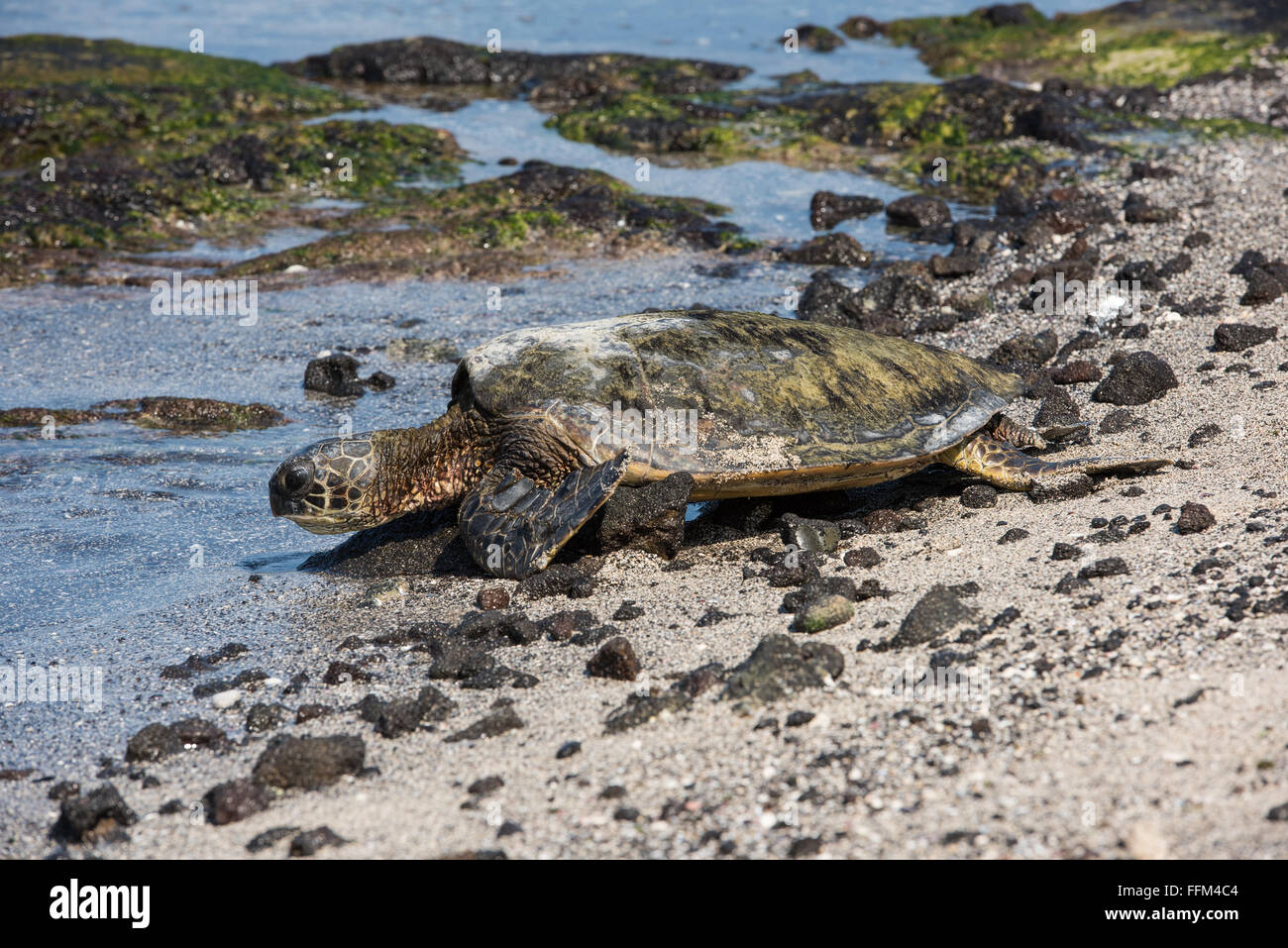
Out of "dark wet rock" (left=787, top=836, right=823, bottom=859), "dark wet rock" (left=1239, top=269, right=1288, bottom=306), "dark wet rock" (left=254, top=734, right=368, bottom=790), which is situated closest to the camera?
"dark wet rock" (left=787, top=836, right=823, bottom=859)

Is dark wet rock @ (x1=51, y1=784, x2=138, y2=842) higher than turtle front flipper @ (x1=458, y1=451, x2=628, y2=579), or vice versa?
turtle front flipper @ (x1=458, y1=451, x2=628, y2=579)

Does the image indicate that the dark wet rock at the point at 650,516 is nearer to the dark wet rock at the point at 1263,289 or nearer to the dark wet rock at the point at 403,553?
the dark wet rock at the point at 403,553

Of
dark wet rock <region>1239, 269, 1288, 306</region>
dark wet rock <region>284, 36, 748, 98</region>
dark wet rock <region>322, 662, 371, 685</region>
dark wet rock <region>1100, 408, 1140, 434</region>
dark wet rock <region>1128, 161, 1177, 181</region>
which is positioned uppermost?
dark wet rock <region>284, 36, 748, 98</region>

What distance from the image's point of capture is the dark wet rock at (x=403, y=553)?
5355 millimetres

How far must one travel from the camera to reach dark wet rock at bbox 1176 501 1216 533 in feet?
14.1

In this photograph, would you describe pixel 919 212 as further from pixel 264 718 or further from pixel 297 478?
pixel 264 718

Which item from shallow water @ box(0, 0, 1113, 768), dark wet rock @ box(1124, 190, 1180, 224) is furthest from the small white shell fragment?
dark wet rock @ box(1124, 190, 1180, 224)

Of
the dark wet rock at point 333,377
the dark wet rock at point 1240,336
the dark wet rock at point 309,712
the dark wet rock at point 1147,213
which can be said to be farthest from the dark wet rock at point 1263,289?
the dark wet rock at point 309,712

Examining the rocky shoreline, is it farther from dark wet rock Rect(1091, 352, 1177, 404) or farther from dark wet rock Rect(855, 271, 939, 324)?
dark wet rock Rect(855, 271, 939, 324)

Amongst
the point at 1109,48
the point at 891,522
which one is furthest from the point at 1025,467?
the point at 1109,48

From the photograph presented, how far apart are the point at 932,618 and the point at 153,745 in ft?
8.90

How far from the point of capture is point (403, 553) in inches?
216

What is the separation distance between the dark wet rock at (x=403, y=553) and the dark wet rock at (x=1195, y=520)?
10.0 ft

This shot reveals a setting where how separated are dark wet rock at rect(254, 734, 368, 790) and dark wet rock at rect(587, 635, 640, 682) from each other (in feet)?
2.91
